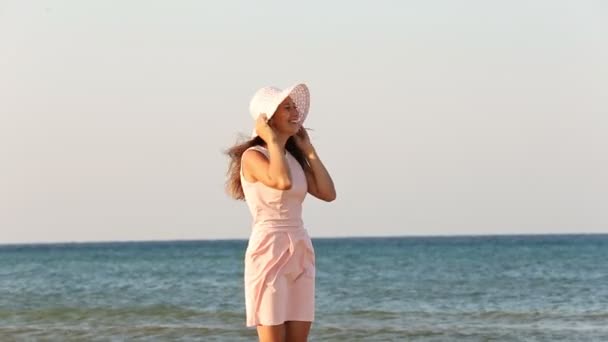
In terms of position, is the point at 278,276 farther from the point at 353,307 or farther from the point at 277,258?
the point at 353,307

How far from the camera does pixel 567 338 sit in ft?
46.7

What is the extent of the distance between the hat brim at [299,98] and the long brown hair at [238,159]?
59mm

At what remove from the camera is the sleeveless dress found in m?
5.02

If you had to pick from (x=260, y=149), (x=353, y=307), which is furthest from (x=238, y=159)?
(x=353, y=307)

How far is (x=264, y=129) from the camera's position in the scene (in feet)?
16.6

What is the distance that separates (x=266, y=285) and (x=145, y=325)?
12.2 meters

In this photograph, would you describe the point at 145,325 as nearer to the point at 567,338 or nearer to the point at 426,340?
the point at 426,340

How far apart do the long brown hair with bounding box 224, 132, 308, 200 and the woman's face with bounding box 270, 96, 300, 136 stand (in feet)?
0.30

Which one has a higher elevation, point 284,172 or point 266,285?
point 284,172

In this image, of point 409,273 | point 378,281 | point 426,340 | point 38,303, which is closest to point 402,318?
point 426,340

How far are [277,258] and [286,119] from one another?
0.59m

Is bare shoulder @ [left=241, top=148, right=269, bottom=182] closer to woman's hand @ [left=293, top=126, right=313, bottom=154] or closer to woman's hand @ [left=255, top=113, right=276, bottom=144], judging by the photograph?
woman's hand @ [left=255, top=113, right=276, bottom=144]

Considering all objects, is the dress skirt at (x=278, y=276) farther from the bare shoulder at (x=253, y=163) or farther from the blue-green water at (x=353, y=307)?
the blue-green water at (x=353, y=307)

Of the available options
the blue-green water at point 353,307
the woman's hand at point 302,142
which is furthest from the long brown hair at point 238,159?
the blue-green water at point 353,307
